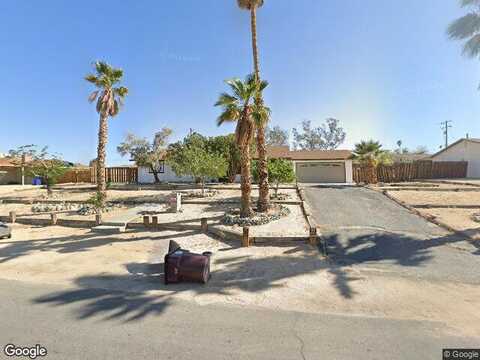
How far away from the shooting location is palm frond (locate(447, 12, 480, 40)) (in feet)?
47.3

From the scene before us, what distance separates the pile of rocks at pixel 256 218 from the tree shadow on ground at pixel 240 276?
289 cm

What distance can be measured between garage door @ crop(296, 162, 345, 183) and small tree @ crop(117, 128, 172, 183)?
1496 centimetres

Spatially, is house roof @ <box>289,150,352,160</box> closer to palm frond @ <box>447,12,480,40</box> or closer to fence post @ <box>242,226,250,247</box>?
palm frond @ <box>447,12,480,40</box>

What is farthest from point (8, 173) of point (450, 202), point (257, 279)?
point (450, 202)

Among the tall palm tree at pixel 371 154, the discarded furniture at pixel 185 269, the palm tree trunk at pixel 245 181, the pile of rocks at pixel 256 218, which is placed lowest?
the discarded furniture at pixel 185 269

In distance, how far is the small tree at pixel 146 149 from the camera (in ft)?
95.9

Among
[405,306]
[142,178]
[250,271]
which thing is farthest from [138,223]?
[142,178]

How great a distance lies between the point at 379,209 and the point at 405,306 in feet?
33.6

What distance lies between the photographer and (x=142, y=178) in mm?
32969

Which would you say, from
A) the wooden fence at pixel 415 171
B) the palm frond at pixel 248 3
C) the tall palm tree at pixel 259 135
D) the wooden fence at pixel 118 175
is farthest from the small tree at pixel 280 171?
the wooden fence at pixel 118 175

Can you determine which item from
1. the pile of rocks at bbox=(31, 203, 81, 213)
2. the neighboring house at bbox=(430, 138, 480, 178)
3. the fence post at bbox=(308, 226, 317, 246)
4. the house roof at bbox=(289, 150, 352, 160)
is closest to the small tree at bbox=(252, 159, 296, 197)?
the fence post at bbox=(308, 226, 317, 246)

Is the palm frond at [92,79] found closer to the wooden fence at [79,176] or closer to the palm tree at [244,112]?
the palm tree at [244,112]

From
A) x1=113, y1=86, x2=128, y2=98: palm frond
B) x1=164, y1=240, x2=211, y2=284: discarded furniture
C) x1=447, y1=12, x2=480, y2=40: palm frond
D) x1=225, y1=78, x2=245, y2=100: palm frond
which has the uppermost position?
x1=447, y1=12, x2=480, y2=40: palm frond

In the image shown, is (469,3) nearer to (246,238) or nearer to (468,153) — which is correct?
(246,238)
